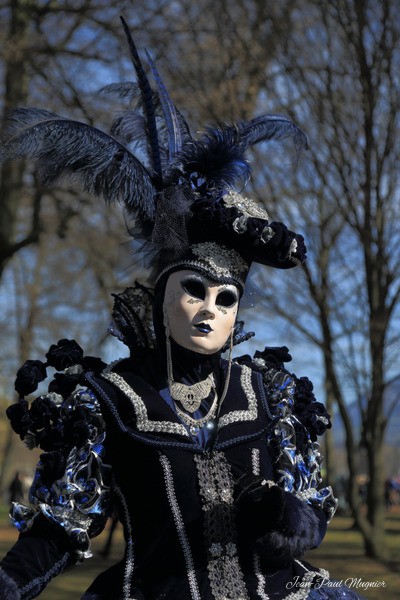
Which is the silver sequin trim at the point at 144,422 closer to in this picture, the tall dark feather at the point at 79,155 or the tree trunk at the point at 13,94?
the tall dark feather at the point at 79,155

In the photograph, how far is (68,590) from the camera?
418 inches

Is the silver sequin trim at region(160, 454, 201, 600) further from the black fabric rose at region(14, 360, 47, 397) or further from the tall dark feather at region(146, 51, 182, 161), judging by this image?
the tall dark feather at region(146, 51, 182, 161)

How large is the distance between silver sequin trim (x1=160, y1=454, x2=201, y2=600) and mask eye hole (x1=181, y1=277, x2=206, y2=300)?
57 centimetres

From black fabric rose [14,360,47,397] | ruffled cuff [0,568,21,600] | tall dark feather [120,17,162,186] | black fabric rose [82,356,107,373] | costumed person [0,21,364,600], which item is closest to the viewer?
ruffled cuff [0,568,21,600]

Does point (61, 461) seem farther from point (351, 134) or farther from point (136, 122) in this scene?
point (351, 134)

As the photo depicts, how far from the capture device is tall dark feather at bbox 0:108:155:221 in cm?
345

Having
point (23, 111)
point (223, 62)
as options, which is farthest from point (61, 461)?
point (223, 62)

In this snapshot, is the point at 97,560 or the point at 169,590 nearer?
the point at 169,590

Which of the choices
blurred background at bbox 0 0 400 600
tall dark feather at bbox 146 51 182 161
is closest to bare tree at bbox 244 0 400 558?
blurred background at bbox 0 0 400 600

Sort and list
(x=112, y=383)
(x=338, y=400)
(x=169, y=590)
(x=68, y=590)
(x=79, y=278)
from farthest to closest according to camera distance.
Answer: (x=79, y=278) → (x=338, y=400) → (x=68, y=590) → (x=112, y=383) → (x=169, y=590)

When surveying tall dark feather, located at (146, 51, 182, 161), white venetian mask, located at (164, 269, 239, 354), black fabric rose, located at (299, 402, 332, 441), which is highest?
tall dark feather, located at (146, 51, 182, 161)

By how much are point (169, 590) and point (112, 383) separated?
71 centimetres

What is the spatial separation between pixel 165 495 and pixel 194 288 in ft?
2.37

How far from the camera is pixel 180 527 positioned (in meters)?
Result: 3.16
